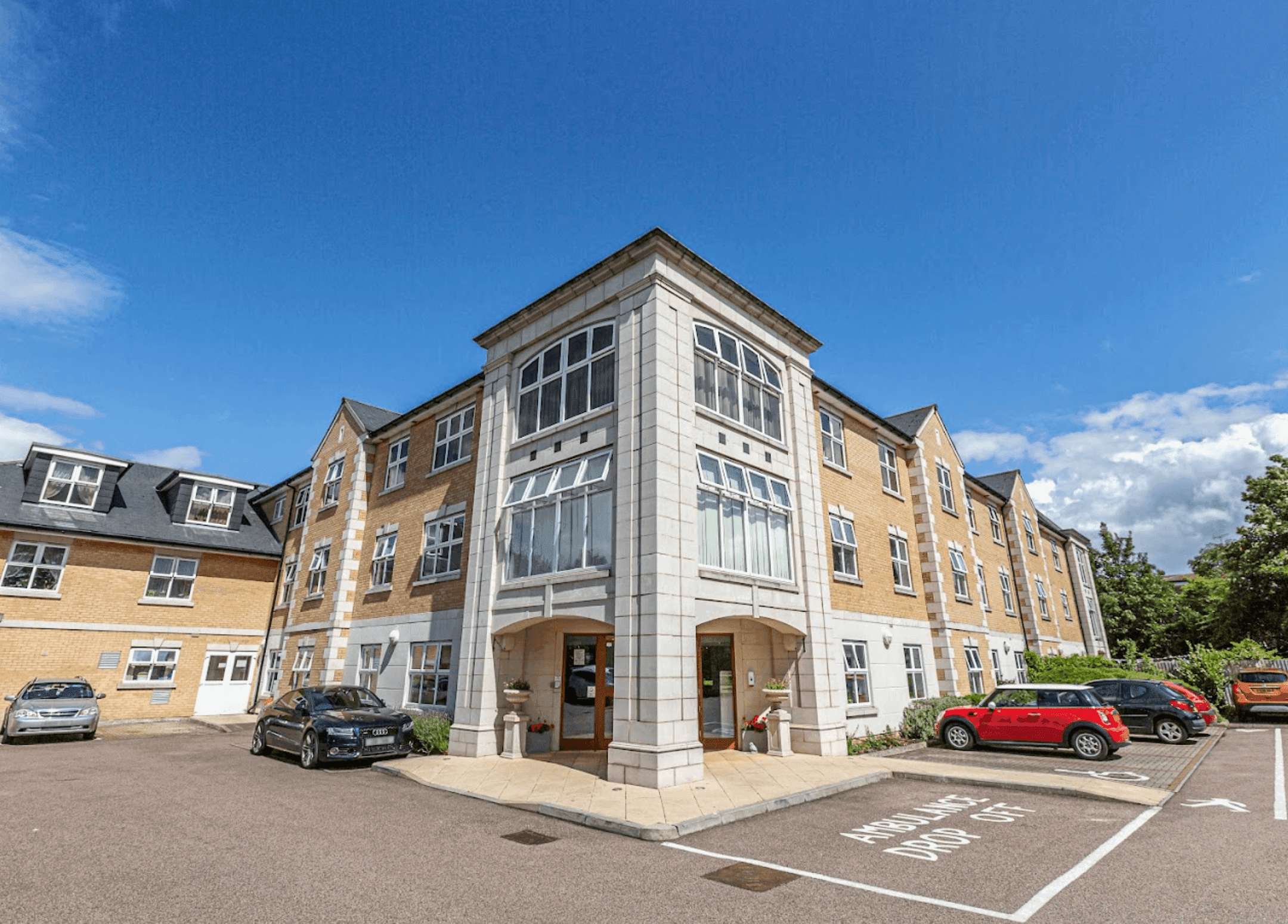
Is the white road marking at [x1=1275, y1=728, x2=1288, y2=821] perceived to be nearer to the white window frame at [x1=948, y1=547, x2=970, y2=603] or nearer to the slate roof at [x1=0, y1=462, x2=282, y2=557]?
the white window frame at [x1=948, y1=547, x2=970, y2=603]

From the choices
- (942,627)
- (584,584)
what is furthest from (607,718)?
(942,627)

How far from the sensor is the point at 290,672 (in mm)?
22578

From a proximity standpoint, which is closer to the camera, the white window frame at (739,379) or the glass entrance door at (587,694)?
the white window frame at (739,379)

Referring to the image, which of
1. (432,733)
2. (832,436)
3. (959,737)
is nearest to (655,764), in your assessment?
(432,733)

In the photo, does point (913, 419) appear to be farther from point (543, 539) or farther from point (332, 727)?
point (332, 727)

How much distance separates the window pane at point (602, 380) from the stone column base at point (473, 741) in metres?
7.77

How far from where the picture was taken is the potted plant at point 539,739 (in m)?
14.5

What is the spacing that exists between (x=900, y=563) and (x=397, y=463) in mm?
17744

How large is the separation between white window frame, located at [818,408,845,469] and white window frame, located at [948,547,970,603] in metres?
6.82

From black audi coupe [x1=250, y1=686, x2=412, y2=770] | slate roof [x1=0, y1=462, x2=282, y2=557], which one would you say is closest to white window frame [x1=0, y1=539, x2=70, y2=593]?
slate roof [x1=0, y1=462, x2=282, y2=557]

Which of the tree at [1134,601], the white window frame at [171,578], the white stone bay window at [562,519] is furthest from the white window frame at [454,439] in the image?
the tree at [1134,601]

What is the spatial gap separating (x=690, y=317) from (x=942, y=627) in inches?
551

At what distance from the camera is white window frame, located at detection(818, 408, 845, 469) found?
759 inches

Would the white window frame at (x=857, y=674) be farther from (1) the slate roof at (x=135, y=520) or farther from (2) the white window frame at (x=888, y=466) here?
(1) the slate roof at (x=135, y=520)
